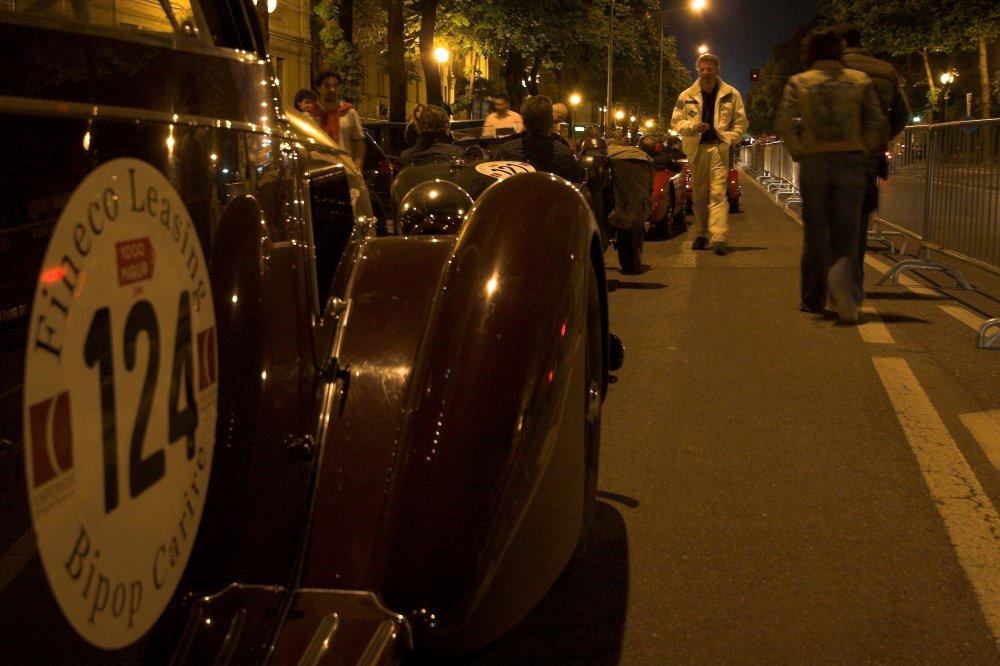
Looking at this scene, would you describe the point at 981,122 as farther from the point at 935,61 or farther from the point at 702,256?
the point at 935,61

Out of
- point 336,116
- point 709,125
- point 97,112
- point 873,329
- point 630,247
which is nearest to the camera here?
point 97,112

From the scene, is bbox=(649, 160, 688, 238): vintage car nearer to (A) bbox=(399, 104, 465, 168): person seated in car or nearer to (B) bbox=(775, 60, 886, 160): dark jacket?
(A) bbox=(399, 104, 465, 168): person seated in car

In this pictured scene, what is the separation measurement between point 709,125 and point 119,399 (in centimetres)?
1094

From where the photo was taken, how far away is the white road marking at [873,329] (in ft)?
23.6

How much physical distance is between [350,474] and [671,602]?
1392 mm

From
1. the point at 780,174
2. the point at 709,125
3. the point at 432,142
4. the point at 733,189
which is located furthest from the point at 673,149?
the point at 780,174

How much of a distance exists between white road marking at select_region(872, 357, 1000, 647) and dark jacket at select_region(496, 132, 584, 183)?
3163 mm

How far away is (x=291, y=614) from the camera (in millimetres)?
2086

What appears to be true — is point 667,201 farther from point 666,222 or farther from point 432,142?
point 432,142

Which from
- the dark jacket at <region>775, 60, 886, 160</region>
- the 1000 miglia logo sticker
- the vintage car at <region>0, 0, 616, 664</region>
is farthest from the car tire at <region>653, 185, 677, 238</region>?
the 1000 miglia logo sticker

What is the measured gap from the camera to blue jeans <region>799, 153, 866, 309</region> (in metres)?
7.45

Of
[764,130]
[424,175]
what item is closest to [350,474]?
[424,175]

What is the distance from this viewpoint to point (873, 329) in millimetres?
7602

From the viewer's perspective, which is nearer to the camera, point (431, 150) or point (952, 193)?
point (431, 150)
